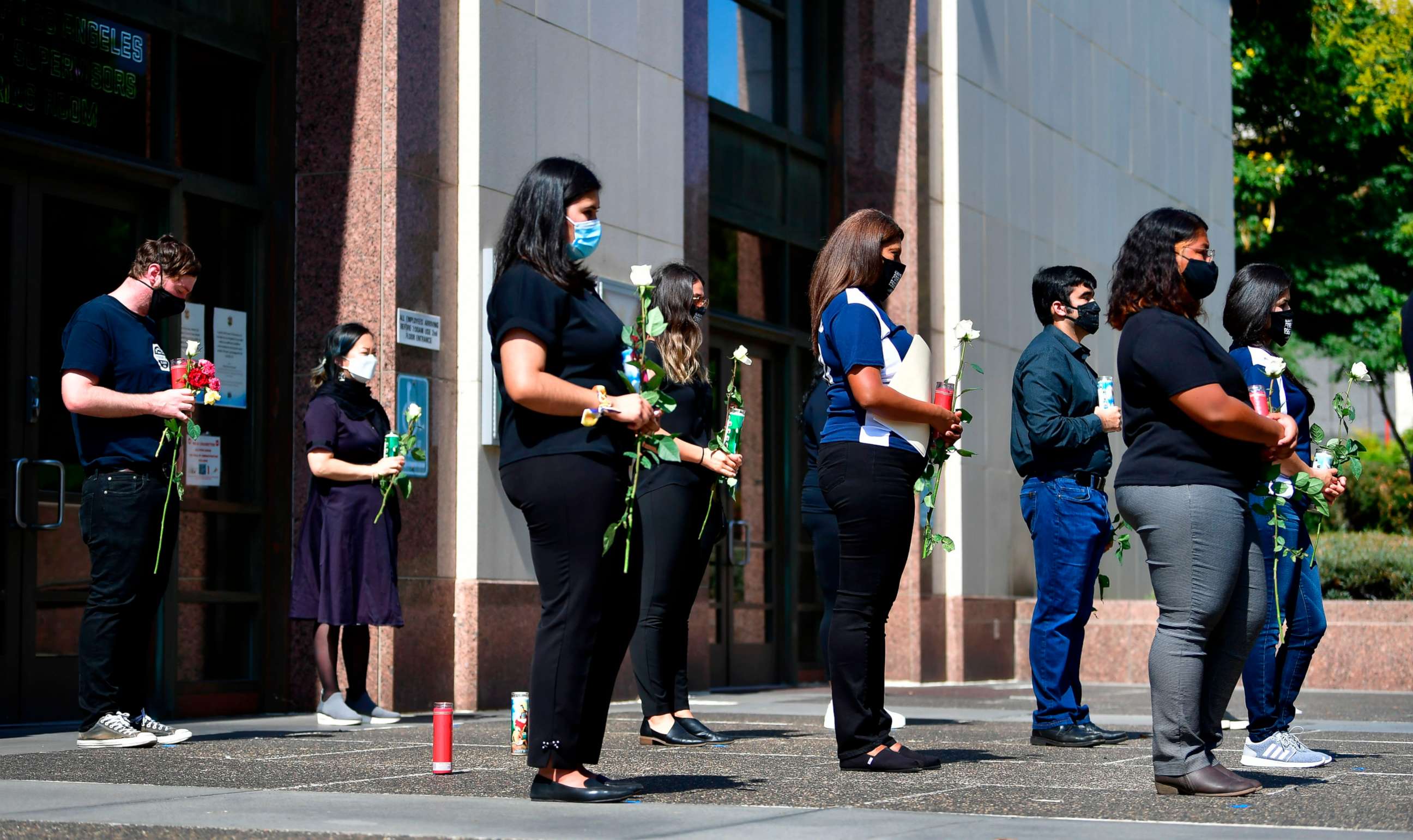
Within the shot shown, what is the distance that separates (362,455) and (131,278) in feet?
5.80

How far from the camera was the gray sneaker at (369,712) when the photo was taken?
884 cm

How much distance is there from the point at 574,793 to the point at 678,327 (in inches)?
108

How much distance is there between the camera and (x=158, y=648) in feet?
30.4

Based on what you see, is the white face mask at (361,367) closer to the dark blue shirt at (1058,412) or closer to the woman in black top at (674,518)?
the woman in black top at (674,518)

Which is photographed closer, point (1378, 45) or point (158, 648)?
point (158, 648)

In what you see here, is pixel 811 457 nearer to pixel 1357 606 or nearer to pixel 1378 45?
pixel 1357 606

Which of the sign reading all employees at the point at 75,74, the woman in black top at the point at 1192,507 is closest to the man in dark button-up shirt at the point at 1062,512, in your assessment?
the woman in black top at the point at 1192,507

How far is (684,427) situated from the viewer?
294 inches

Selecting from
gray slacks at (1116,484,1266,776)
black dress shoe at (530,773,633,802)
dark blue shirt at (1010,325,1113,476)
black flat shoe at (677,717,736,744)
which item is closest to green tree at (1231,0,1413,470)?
dark blue shirt at (1010,325,1113,476)

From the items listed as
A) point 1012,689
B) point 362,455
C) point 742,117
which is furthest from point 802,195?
point 362,455

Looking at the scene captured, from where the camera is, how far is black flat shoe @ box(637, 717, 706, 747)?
Result: 24.3ft

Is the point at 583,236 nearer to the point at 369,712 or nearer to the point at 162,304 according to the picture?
the point at 162,304

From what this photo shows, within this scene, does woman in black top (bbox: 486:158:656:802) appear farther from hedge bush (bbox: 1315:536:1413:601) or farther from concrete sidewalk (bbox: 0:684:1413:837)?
hedge bush (bbox: 1315:536:1413:601)

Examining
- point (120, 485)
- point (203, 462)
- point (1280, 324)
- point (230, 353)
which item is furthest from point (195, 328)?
point (1280, 324)
